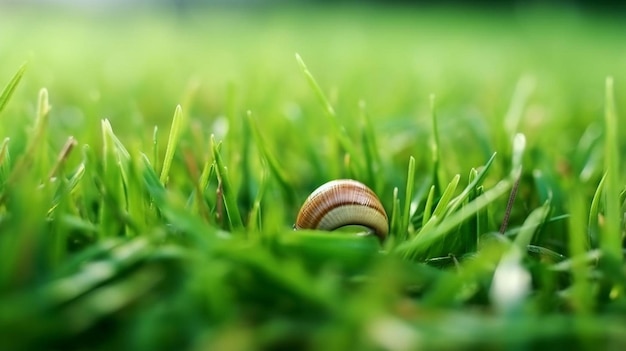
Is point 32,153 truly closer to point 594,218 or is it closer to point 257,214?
point 257,214

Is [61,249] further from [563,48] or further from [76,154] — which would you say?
[563,48]

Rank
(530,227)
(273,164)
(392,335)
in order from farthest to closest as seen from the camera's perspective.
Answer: (273,164)
(530,227)
(392,335)

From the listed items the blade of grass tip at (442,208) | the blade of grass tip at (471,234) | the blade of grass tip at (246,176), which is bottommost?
the blade of grass tip at (471,234)

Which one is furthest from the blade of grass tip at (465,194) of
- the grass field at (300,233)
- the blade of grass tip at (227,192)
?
the blade of grass tip at (227,192)

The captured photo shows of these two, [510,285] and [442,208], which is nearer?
[510,285]

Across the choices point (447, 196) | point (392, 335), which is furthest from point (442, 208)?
point (392, 335)

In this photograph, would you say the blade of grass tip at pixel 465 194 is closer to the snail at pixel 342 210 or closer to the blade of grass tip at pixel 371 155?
the snail at pixel 342 210

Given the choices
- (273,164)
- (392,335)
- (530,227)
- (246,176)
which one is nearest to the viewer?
(392,335)
